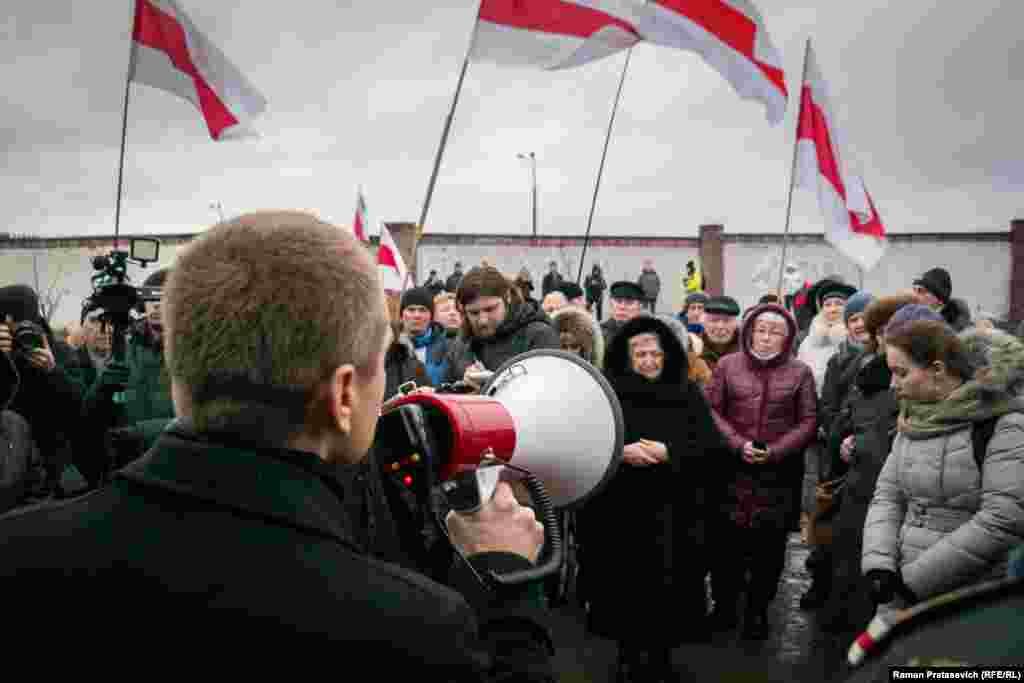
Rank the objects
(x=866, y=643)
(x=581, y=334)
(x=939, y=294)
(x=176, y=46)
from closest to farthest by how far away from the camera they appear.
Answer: (x=866, y=643) < (x=581, y=334) < (x=176, y=46) < (x=939, y=294)

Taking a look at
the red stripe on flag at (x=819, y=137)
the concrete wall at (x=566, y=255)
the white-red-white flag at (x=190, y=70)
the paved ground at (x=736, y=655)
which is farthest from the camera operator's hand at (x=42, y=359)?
the concrete wall at (x=566, y=255)

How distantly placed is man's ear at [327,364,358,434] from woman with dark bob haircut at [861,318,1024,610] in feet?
7.61

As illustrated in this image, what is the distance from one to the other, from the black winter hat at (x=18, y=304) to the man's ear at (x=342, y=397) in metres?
2.98

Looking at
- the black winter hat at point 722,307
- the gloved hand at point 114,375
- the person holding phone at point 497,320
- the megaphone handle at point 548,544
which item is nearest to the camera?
the megaphone handle at point 548,544

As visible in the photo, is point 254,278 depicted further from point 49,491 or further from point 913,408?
point 49,491

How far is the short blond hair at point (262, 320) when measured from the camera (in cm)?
94

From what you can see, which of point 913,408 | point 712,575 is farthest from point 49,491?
point 913,408

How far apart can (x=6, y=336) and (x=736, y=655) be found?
347cm

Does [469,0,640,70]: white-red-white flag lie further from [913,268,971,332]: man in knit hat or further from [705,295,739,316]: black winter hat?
[913,268,971,332]: man in knit hat

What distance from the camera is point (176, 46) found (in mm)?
5164

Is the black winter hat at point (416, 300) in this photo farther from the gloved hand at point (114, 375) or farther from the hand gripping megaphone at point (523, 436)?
the hand gripping megaphone at point (523, 436)

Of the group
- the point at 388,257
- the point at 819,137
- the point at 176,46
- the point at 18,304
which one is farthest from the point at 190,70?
the point at 819,137

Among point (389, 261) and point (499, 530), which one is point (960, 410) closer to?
point (499, 530)

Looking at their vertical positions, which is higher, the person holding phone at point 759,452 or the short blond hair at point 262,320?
the short blond hair at point 262,320
